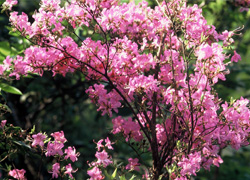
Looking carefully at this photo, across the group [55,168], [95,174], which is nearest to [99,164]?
[95,174]

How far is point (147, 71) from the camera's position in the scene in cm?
227

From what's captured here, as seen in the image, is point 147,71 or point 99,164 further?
point 147,71

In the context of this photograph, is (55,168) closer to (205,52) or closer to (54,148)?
(54,148)

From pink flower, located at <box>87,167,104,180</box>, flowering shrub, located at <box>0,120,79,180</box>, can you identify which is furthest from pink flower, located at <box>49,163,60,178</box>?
pink flower, located at <box>87,167,104,180</box>

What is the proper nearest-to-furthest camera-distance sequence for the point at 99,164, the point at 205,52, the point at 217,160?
the point at 205,52 → the point at 99,164 → the point at 217,160

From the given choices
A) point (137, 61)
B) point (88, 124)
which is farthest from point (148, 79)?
point (88, 124)

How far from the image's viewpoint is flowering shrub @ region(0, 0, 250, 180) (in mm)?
2041

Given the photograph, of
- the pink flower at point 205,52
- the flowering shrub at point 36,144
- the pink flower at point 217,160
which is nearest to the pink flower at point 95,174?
the flowering shrub at point 36,144

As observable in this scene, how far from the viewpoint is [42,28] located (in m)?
2.19

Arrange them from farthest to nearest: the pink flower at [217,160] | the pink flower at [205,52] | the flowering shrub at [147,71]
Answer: the pink flower at [217,160] → the flowering shrub at [147,71] → the pink flower at [205,52]

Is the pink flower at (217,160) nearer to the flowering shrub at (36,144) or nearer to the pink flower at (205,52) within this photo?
the pink flower at (205,52)

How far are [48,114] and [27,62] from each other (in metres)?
3.35

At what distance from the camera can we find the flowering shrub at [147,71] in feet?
6.70

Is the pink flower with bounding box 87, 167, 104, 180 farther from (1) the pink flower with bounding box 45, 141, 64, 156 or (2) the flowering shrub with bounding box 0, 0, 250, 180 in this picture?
(1) the pink flower with bounding box 45, 141, 64, 156
